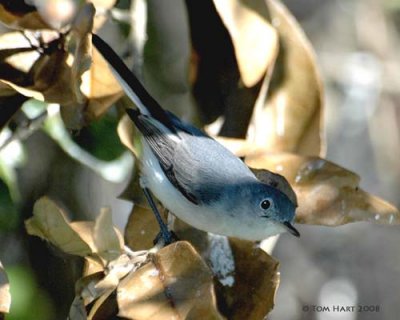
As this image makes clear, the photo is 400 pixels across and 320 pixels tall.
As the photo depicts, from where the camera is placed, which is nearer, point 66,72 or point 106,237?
point 106,237

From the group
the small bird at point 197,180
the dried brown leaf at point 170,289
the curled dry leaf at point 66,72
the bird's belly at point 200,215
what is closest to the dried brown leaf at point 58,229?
the dried brown leaf at point 170,289

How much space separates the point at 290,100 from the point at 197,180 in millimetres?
409

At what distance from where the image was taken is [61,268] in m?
2.86

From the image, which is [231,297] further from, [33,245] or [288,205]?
[33,245]

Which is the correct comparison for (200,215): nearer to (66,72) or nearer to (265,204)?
(265,204)

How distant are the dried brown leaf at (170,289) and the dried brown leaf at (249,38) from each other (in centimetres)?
77

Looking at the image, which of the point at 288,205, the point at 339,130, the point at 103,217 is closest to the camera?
the point at 103,217

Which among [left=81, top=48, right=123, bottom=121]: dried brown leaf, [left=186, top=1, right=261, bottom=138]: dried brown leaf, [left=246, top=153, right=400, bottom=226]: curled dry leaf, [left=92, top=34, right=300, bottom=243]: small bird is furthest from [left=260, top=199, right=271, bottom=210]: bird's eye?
[left=81, top=48, right=123, bottom=121]: dried brown leaf

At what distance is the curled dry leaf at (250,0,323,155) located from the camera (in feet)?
9.52

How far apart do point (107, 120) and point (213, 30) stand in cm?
51

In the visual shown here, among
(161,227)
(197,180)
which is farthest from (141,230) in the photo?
(197,180)

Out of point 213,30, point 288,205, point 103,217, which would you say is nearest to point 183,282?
point 103,217

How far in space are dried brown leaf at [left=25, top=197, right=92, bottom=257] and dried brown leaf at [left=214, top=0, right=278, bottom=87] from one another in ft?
2.77

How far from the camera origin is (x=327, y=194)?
263cm
